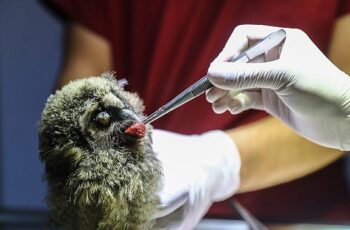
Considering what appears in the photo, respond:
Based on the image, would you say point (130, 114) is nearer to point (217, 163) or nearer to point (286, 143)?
point (217, 163)

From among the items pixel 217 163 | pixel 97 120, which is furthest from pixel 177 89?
pixel 97 120

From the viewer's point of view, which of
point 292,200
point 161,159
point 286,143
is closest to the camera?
point 161,159

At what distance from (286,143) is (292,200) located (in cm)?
16

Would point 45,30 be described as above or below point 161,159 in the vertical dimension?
above

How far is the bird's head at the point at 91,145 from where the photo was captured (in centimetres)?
54

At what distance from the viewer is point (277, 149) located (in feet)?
2.62

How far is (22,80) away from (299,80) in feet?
1.74

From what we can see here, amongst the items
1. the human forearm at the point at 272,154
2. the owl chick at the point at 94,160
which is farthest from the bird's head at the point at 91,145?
the human forearm at the point at 272,154

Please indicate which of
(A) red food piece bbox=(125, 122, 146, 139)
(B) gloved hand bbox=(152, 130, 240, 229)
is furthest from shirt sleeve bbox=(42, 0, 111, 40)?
(A) red food piece bbox=(125, 122, 146, 139)

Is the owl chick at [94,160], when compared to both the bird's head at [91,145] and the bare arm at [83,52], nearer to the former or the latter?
the bird's head at [91,145]

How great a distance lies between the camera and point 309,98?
1.96 feet

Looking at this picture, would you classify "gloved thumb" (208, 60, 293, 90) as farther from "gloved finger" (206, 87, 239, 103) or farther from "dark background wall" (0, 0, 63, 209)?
"dark background wall" (0, 0, 63, 209)

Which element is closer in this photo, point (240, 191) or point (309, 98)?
point (309, 98)

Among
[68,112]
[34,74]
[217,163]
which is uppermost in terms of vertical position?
[34,74]
